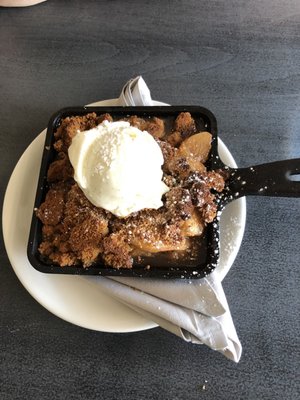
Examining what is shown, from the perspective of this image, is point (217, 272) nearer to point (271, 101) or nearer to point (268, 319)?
point (268, 319)

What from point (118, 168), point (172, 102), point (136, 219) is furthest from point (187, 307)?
point (172, 102)

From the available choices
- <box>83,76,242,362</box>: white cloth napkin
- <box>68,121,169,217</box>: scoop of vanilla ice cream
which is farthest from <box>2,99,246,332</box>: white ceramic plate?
<box>68,121,169,217</box>: scoop of vanilla ice cream

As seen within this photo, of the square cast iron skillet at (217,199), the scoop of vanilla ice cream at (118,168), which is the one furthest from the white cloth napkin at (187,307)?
the scoop of vanilla ice cream at (118,168)

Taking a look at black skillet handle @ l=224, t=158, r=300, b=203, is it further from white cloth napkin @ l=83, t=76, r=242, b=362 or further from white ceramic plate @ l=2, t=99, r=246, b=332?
white cloth napkin @ l=83, t=76, r=242, b=362

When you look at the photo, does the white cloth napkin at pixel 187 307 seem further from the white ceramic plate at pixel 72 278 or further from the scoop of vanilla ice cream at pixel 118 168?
the scoop of vanilla ice cream at pixel 118 168

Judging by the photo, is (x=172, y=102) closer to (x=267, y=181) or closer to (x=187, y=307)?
(x=267, y=181)

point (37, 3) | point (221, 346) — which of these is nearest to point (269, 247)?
point (221, 346)
